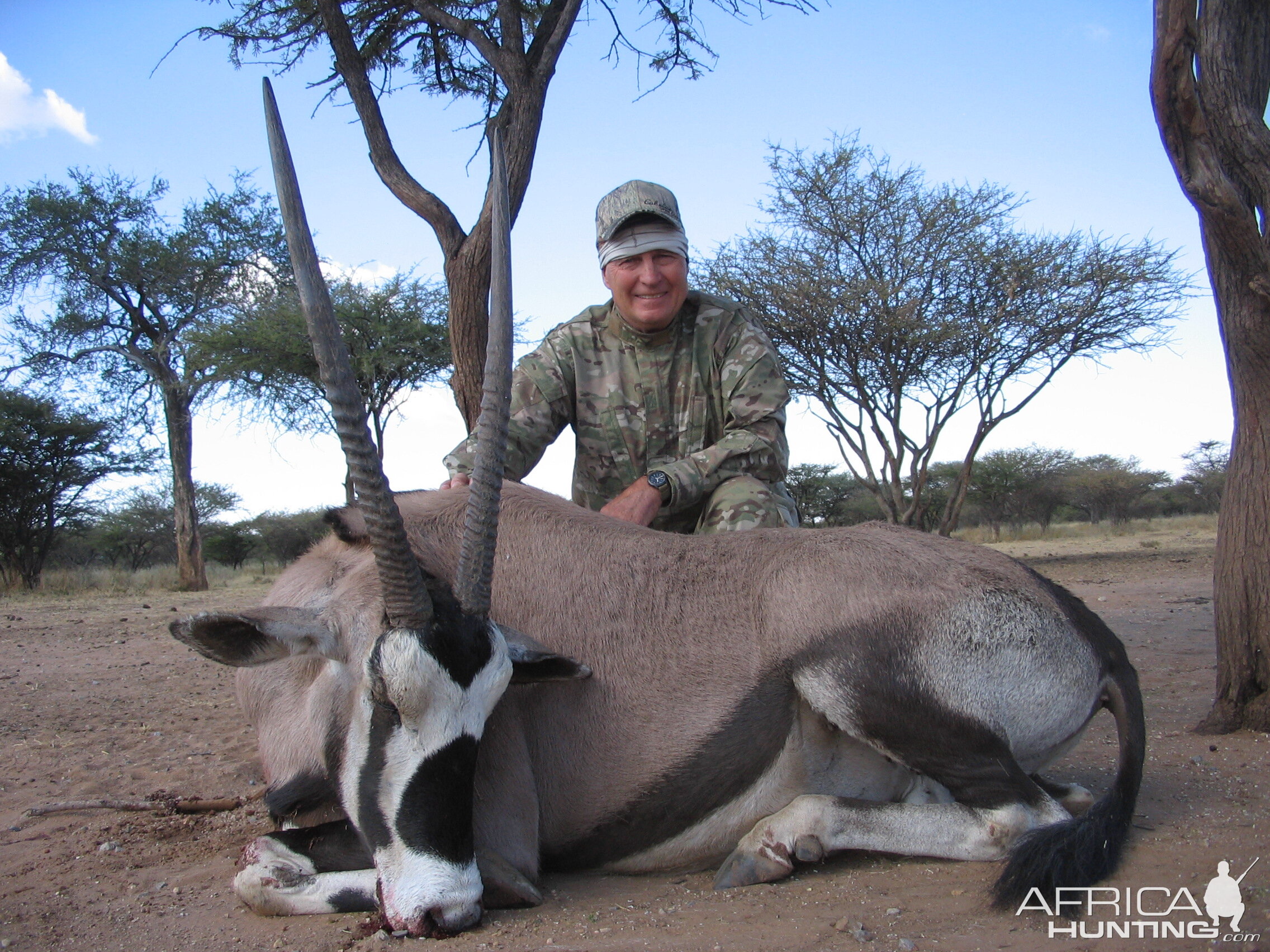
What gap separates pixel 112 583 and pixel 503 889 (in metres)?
22.2

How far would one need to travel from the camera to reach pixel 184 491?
68.5 ft

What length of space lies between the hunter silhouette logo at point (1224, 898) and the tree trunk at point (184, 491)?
19.9 meters

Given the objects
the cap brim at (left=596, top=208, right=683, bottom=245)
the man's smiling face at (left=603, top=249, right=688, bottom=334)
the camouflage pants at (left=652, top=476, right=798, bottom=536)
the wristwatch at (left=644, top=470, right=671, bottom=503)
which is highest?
the cap brim at (left=596, top=208, right=683, bottom=245)

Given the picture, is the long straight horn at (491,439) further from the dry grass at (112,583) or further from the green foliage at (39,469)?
the green foliage at (39,469)

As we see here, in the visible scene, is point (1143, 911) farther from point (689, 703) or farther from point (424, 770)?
point (424, 770)

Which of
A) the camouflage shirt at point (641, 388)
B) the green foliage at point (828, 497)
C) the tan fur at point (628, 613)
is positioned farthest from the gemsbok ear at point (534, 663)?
the green foliage at point (828, 497)

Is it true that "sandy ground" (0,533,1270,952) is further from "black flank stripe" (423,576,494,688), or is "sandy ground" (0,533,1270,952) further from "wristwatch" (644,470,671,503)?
"wristwatch" (644,470,671,503)

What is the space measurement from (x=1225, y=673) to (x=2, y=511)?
27.5 m

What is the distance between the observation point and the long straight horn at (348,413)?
2.44m

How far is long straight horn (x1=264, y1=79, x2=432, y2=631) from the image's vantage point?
2441mm

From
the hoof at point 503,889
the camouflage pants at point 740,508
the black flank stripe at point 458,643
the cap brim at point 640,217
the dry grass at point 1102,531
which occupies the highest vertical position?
the cap brim at point 640,217

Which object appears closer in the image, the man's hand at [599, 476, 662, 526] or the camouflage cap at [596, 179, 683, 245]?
the man's hand at [599, 476, 662, 526]

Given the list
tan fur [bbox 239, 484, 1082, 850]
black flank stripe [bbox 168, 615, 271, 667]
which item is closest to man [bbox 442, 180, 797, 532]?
tan fur [bbox 239, 484, 1082, 850]

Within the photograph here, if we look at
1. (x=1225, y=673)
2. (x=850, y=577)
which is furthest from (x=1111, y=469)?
(x=850, y=577)
